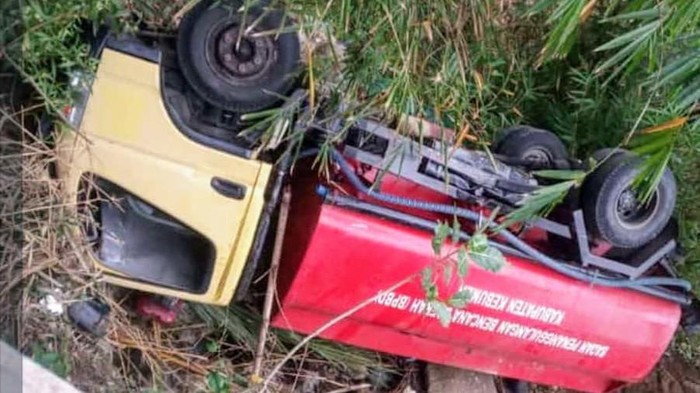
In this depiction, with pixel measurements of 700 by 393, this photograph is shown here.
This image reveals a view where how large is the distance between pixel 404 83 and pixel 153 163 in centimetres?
71

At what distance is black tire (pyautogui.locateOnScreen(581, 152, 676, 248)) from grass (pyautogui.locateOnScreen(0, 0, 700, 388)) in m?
0.13

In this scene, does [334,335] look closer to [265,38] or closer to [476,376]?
[476,376]

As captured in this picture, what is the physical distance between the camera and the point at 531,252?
9.24ft

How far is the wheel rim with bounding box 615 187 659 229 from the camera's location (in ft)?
9.37

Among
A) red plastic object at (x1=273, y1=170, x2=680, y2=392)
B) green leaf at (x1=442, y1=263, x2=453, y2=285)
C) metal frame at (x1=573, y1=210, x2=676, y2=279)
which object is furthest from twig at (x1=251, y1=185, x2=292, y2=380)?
metal frame at (x1=573, y1=210, x2=676, y2=279)

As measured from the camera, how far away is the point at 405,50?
107 inches

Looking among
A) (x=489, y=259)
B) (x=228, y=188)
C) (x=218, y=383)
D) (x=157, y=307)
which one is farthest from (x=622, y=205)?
(x=157, y=307)

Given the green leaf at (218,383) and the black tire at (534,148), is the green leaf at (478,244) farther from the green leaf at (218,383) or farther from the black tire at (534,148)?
the green leaf at (218,383)

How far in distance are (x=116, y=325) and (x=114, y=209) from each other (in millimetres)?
344

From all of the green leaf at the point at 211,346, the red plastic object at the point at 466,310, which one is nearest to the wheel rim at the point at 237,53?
the red plastic object at the point at 466,310

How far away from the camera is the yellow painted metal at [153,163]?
2457 mm

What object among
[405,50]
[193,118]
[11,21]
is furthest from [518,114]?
[11,21]

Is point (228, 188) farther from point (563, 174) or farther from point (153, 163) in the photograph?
point (563, 174)

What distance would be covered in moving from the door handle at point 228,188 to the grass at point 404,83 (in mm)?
343
